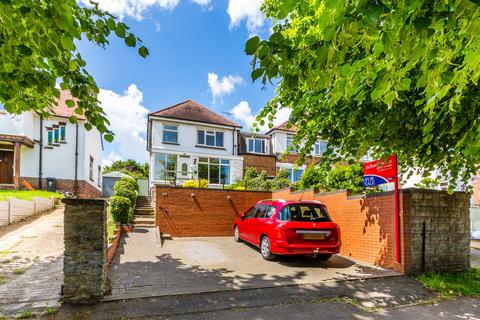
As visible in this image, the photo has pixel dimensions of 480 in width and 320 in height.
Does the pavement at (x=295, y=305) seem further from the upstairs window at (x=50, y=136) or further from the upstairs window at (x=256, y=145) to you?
Result: the upstairs window at (x=256, y=145)

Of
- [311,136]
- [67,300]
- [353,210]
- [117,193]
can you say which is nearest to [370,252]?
[353,210]

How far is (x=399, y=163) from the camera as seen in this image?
23.1ft

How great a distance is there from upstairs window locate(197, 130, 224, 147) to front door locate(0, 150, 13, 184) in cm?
1225

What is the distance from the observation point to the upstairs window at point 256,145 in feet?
78.7

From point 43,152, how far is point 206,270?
670 inches

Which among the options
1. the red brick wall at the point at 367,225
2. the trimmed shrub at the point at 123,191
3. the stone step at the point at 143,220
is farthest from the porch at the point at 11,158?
the red brick wall at the point at 367,225

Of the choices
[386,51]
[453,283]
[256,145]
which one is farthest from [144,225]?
[256,145]

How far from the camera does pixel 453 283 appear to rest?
590 cm

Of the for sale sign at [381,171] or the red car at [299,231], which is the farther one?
the red car at [299,231]

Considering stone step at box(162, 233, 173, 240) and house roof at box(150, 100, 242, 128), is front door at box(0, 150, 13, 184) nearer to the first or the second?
house roof at box(150, 100, 242, 128)

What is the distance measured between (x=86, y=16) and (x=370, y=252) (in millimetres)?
7921

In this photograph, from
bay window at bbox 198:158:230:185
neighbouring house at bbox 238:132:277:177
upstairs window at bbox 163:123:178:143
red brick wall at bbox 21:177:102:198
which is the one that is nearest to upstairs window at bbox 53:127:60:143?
red brick wall at bbox 21:177:102:198

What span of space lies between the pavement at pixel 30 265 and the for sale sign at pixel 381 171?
7.14 meters

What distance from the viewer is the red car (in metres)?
6.91
